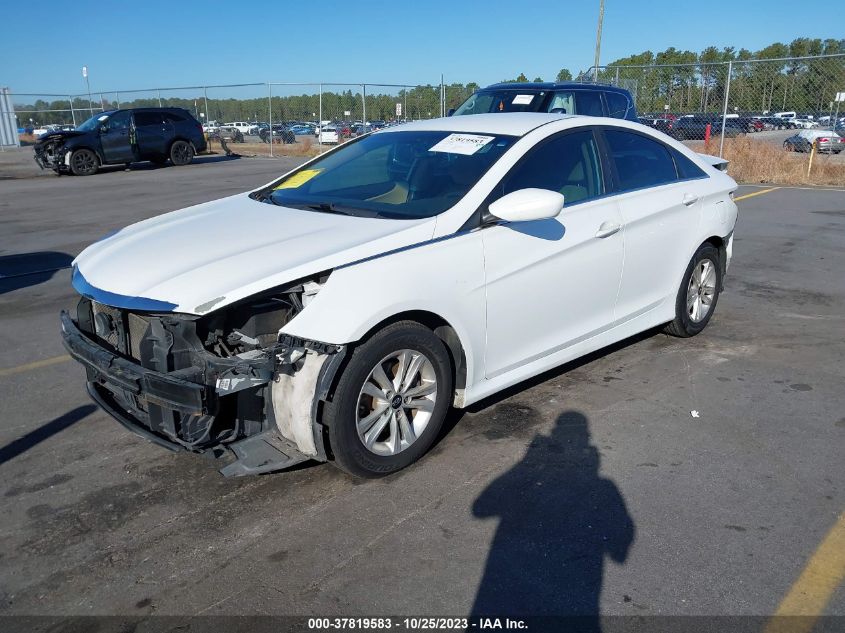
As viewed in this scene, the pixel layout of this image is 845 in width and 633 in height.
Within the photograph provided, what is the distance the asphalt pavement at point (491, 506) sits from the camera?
2787 mm

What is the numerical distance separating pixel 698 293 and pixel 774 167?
1395 cm

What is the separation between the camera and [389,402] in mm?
3510

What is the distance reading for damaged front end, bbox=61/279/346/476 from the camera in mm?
3107

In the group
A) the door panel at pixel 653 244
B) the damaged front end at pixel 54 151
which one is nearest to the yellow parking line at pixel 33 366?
the door panel at pixel 653 244

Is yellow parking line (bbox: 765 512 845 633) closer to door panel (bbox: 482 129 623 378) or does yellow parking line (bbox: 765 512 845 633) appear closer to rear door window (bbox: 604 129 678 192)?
door panel (bbox: 482 129 623 378)

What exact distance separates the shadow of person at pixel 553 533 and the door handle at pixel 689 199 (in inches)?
83.1

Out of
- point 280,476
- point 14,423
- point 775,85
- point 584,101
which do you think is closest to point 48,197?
point 584,101

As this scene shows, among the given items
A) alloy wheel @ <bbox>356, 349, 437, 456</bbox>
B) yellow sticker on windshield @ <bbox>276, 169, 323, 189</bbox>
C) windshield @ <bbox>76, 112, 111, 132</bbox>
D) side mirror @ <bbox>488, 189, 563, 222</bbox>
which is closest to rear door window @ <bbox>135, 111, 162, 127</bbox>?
windshield @ <bbox>76, 112, 111, 132</bbox>

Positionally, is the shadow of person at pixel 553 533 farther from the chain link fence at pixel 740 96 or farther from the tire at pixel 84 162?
the tire at pixel 84 162

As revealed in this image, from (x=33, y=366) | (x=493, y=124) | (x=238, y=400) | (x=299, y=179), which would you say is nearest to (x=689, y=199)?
(x=493, y=124)

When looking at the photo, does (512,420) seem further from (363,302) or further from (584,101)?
(584,101)

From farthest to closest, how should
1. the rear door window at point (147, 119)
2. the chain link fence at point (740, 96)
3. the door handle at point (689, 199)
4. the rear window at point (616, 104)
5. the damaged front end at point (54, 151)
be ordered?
1. the rear door window at point (147, 119)
2. the damaged front end at point (54, 151)
3. the chain link fence at point (740, 96)
4. the rear window at point (616, 104)
5. the door handle at point (689, 199)

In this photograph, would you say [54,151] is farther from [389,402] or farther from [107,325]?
[389,402]

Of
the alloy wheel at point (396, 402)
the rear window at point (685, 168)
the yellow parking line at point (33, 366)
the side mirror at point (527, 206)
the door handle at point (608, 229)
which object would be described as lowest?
the yellow parking line at point (33, 366)
